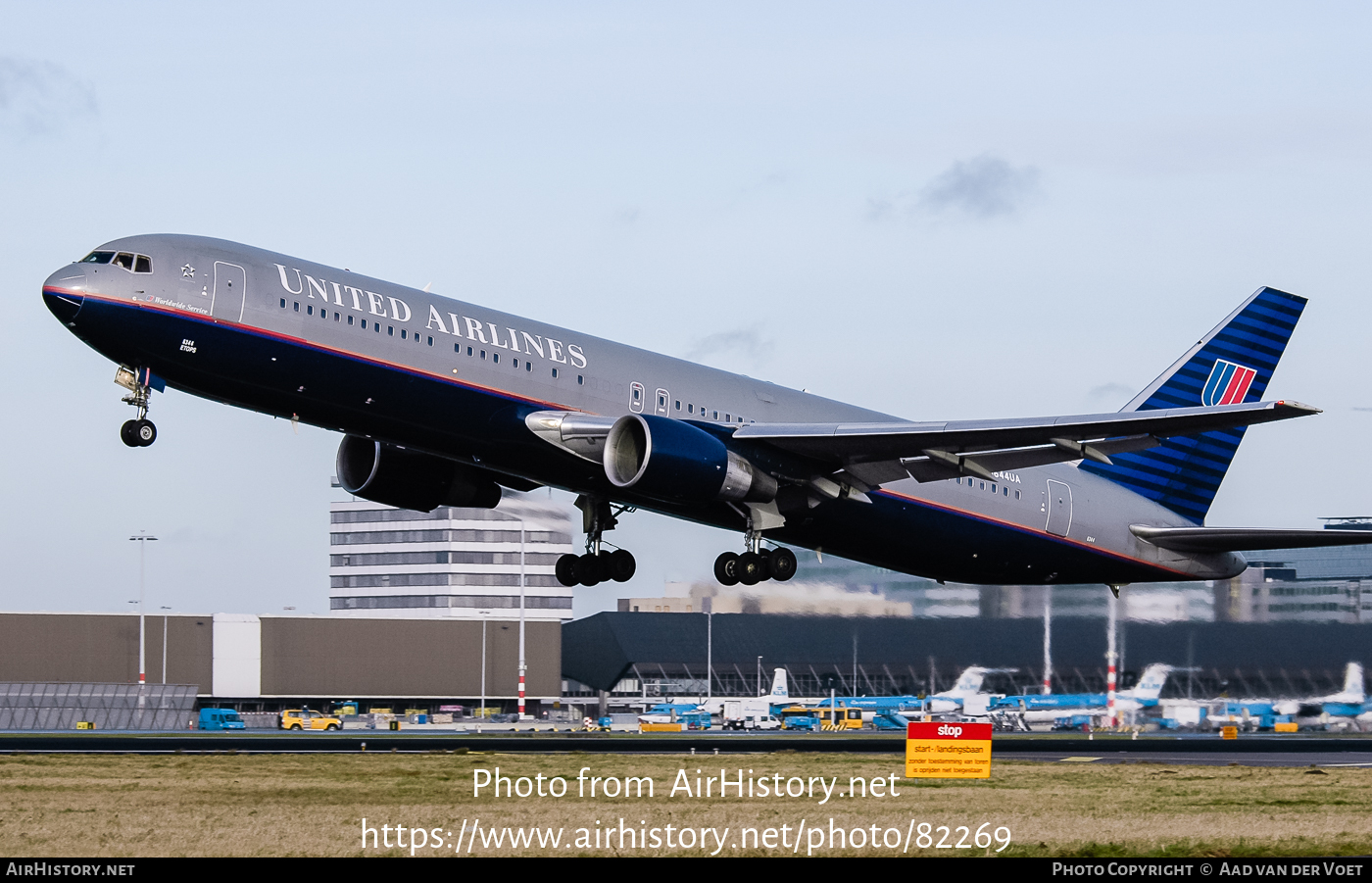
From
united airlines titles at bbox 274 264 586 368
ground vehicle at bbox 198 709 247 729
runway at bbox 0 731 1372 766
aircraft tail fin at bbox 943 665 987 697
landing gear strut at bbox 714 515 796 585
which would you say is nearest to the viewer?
united airlines titles at bbox 274 264 586 368

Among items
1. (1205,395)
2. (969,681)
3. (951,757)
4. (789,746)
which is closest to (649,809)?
(951,757)

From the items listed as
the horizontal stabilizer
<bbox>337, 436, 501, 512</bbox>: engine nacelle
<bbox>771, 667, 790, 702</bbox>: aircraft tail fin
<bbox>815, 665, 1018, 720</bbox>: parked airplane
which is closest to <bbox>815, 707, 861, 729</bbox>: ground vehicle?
<bbox>815, 665, 1018, 720</bbox>: parked airplane

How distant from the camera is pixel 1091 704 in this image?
6662 centimetres

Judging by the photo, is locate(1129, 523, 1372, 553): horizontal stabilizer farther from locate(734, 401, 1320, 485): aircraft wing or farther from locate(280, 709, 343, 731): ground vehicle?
locate(280, 709, 343, 731): ground vehicle

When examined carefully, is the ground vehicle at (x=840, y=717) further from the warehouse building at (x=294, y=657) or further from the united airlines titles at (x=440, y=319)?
the united airlines titles at (x=440, y=319)

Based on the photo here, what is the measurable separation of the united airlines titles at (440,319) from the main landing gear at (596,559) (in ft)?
19.1

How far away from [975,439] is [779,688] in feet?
157

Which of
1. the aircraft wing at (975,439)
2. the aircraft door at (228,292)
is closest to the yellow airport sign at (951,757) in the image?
the aircraft wing at (975,439)

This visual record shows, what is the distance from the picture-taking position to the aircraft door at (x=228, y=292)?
3175 centimetres

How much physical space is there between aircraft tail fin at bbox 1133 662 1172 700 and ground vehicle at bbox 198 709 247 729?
4595 cm

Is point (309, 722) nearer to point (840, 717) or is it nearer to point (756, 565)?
point (840, 717)

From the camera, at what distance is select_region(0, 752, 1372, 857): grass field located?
2655 centimetres
